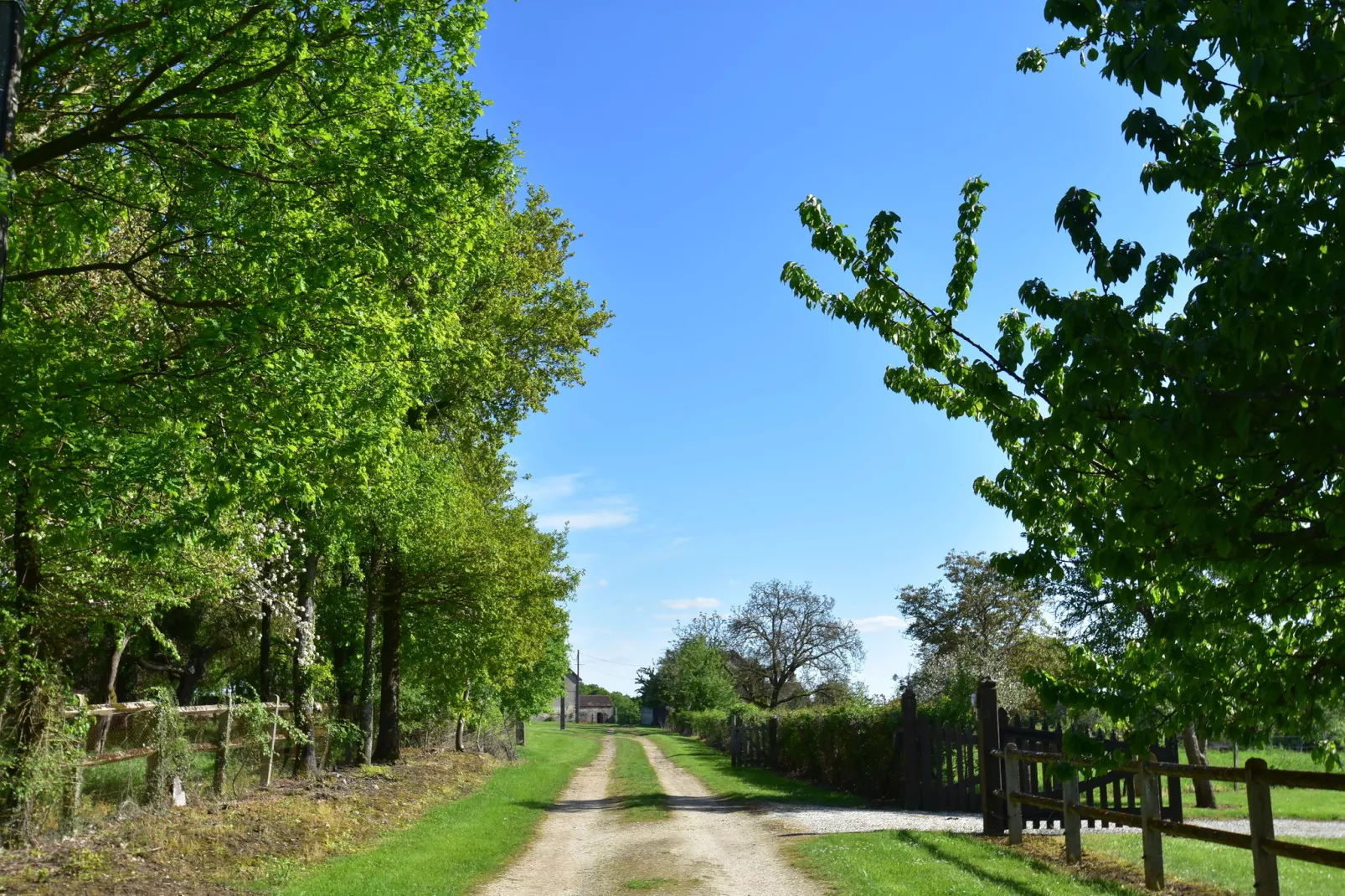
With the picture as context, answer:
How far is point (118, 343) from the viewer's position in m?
9.23

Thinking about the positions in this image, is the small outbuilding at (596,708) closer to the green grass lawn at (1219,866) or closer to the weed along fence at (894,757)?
the weed along fence at (894,757)

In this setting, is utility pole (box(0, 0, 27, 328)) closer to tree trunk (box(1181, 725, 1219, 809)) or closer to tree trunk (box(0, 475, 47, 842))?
tree trunk (box(0, 475, 47, 842))

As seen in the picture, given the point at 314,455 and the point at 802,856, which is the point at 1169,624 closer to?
the point at 314,455

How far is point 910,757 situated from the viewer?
18578 millimetres

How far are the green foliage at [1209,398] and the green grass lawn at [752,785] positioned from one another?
15.0m

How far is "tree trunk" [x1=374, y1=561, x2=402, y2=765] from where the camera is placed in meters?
24.9

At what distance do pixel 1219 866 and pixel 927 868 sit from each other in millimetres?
3434

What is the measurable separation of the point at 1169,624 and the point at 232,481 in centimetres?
751

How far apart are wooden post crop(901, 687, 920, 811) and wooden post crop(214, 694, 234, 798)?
11823 mm

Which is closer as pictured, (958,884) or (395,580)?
(958,884)

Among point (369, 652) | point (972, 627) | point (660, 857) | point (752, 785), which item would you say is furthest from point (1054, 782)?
point (972, 627)

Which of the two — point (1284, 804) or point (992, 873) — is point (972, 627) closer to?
point (1284, 804)

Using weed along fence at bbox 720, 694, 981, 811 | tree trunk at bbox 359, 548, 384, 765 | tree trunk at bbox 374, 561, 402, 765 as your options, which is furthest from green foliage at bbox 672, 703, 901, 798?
tree trunk at bbox 359, 548, 384, 765

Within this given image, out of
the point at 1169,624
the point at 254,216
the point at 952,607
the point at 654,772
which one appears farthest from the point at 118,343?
the point at 952,607
